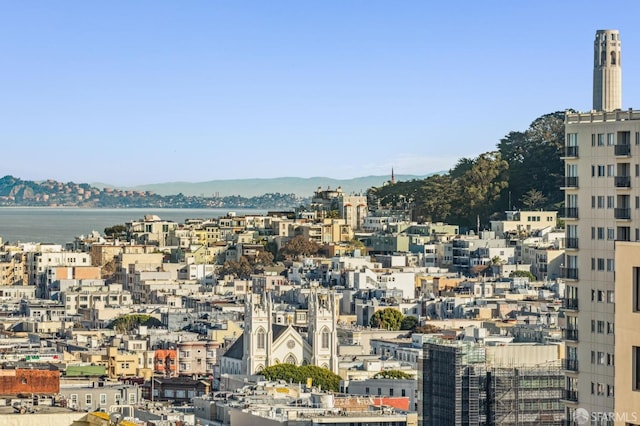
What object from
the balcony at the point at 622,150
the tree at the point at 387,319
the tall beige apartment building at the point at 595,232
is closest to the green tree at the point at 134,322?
the tree at the point at 387,319

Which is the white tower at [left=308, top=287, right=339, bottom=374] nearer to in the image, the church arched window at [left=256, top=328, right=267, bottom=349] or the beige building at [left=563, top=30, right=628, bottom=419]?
the church arched window at [left=256, top=328, right=267, bottom=349]

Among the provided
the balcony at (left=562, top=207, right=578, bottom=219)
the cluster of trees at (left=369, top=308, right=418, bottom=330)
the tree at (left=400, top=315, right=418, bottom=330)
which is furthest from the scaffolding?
the cluster of trees at (left=369, top=308, right=418, bottom=330)

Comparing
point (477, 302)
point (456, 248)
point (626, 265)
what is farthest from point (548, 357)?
point (456, 248)

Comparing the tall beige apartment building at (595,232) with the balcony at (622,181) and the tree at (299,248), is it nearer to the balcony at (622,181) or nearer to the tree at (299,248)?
the balcony at (622,181)

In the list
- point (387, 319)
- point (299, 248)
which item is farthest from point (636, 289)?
point (299, 248)

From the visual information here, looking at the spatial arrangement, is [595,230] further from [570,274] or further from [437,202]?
[437,202]

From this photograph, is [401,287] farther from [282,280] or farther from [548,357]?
[548,357]
